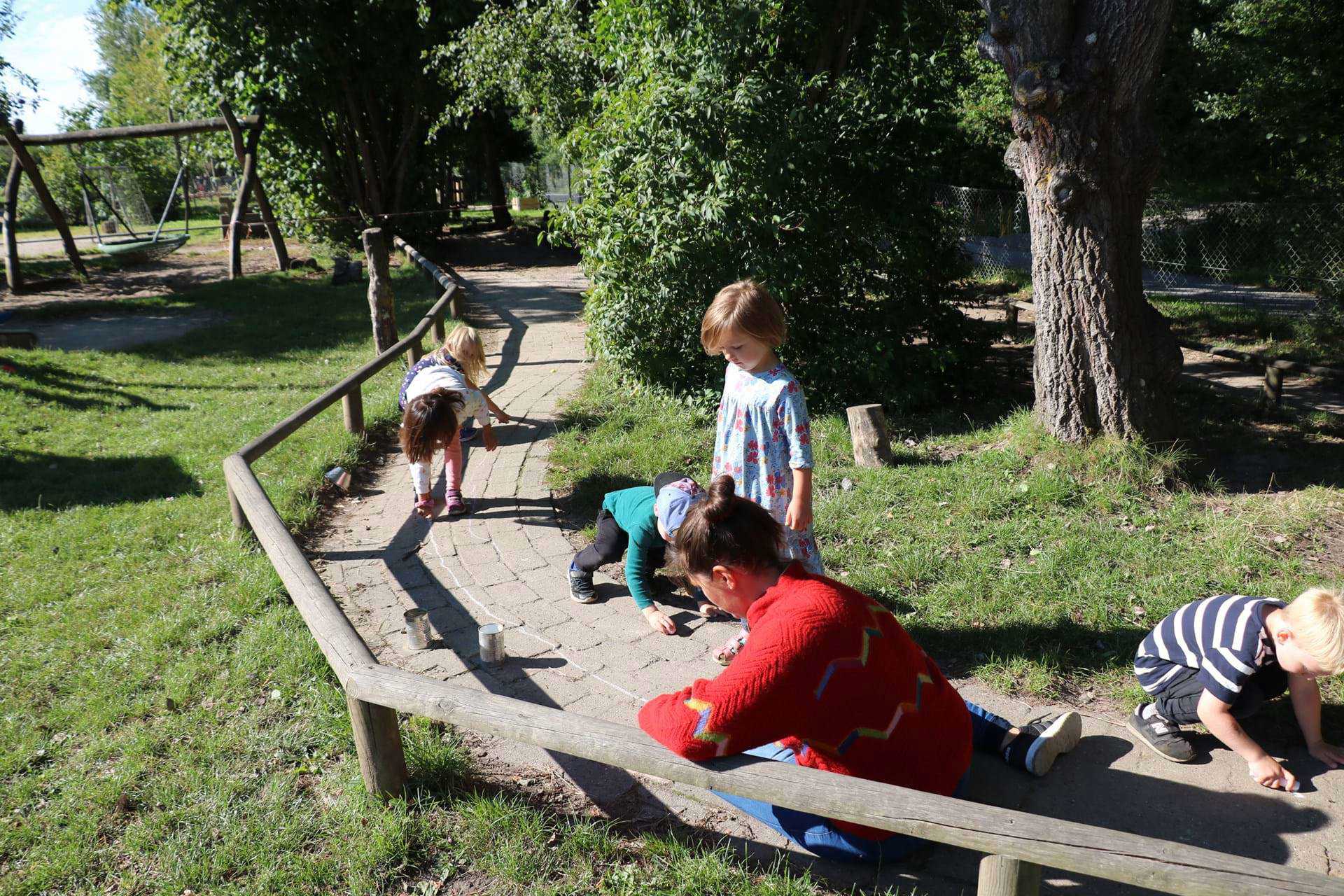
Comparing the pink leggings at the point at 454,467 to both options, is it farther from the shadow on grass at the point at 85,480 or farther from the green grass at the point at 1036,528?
the shadow on grass at the point at 85,480

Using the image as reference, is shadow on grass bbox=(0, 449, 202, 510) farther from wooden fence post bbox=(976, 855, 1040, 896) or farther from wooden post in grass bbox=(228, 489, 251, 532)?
wooden fence post bbox=(976, 855, 1040, 896)

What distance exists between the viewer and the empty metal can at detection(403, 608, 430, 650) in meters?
4.07

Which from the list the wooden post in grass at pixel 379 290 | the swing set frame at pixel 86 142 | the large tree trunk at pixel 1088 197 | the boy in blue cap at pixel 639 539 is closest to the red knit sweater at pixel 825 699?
the boy in blue cap at pixel 639 539

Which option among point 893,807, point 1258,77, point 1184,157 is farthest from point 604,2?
point 1184,157

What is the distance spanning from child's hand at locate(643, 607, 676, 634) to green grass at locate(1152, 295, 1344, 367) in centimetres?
721

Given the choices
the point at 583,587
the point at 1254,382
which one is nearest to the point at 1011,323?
the point at 1254,382

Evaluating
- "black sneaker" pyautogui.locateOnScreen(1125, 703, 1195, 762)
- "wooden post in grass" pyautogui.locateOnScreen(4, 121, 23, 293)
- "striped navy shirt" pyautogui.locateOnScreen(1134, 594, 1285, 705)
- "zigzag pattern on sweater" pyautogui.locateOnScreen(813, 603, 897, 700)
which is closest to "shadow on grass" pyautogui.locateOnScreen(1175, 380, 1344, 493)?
"striped navy shirt" pyautogui.locateOnScreen(1134, 594, 1285, 705)

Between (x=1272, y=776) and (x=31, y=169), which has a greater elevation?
(x=31, y=169)

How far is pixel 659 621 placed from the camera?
4047 mm

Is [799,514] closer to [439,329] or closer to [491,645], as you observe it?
[491,645]

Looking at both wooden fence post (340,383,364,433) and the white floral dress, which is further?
wooden fence post (340,383,364,433)

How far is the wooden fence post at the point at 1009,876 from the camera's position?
79.4 inches

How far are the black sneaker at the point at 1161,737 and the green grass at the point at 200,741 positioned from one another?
4.84ft

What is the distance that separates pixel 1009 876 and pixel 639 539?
2.19 metres
